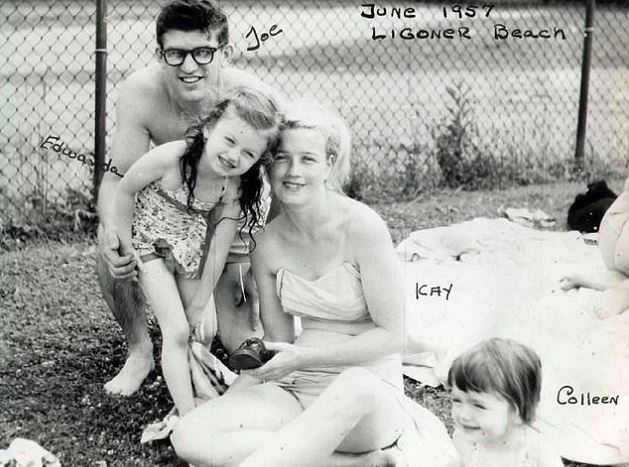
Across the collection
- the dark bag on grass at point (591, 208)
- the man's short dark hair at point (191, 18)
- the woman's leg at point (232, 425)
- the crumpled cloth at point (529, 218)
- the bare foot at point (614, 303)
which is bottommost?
the woman's leg at point (232, 425)

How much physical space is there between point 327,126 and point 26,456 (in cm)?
108

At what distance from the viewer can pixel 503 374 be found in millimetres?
1922

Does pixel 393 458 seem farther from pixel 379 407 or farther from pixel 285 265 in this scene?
pixel 285 265

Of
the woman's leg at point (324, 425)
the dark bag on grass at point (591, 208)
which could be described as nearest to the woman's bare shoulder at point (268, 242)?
the woman's leg at point (324, 425)

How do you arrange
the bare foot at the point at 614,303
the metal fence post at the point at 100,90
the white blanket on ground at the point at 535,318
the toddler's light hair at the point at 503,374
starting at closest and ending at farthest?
the toddler's light hair at the point at 503,374 → the white blanket on ground at the point at 535,318 → the bare foot at the point at 614,303 → the metal fence post at the point at 100,90

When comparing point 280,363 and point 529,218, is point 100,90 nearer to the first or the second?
point 280,363

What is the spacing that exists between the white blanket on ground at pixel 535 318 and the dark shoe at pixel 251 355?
683 mm

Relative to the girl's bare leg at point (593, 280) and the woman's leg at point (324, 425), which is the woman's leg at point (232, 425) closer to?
the woman's leg at point (324, 425)

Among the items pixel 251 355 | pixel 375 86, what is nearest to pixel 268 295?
pixel 251 355

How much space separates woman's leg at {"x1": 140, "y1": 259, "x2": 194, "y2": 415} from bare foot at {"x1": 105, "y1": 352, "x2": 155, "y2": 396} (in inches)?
9.5

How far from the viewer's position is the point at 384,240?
2.16 meters

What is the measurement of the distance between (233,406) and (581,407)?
3.21 feet

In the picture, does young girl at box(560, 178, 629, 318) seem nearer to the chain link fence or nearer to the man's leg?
the chain link fence

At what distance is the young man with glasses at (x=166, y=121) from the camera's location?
2.32m
